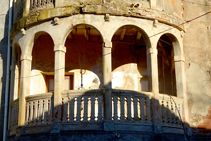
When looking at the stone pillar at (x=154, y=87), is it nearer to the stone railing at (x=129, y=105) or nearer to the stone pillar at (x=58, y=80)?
the stone railing at (x=129, y=105)

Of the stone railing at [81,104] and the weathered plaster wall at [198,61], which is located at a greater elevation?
the weathered plaster wall at [198,61]

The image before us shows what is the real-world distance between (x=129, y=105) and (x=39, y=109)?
122 inches

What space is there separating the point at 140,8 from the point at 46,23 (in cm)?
334

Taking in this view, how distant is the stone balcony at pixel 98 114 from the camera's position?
12594 mm

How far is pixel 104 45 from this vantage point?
1305 centimetres

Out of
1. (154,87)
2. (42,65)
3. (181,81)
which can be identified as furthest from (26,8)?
(181,81)

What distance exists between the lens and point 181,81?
14273mm

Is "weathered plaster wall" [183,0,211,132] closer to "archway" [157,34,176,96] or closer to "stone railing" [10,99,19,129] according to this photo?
"archway" [157,34,176,96]

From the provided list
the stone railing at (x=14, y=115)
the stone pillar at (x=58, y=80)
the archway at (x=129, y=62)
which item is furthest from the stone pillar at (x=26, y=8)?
the archway at (x=129, y=62)

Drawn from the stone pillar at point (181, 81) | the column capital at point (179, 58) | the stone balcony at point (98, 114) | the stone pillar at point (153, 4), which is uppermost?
the stone pillar at point (153, 4)

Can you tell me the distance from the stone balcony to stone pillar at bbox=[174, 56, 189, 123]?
40 centimetres

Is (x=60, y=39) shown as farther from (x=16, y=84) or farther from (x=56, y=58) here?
(x=16, y=84)

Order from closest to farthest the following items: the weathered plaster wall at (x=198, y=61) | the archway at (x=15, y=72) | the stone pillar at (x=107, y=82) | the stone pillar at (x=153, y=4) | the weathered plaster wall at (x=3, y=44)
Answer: the stone pillar at (x=107, y=82), the stone pillar at (x=153, y=4), the weathered plaster wall at (x=198, y=61), the archway at (x=15, y=72), the weathered plaster wall at (x=3, y=44)

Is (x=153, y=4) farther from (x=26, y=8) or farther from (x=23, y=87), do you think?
(x=23, y=87)
